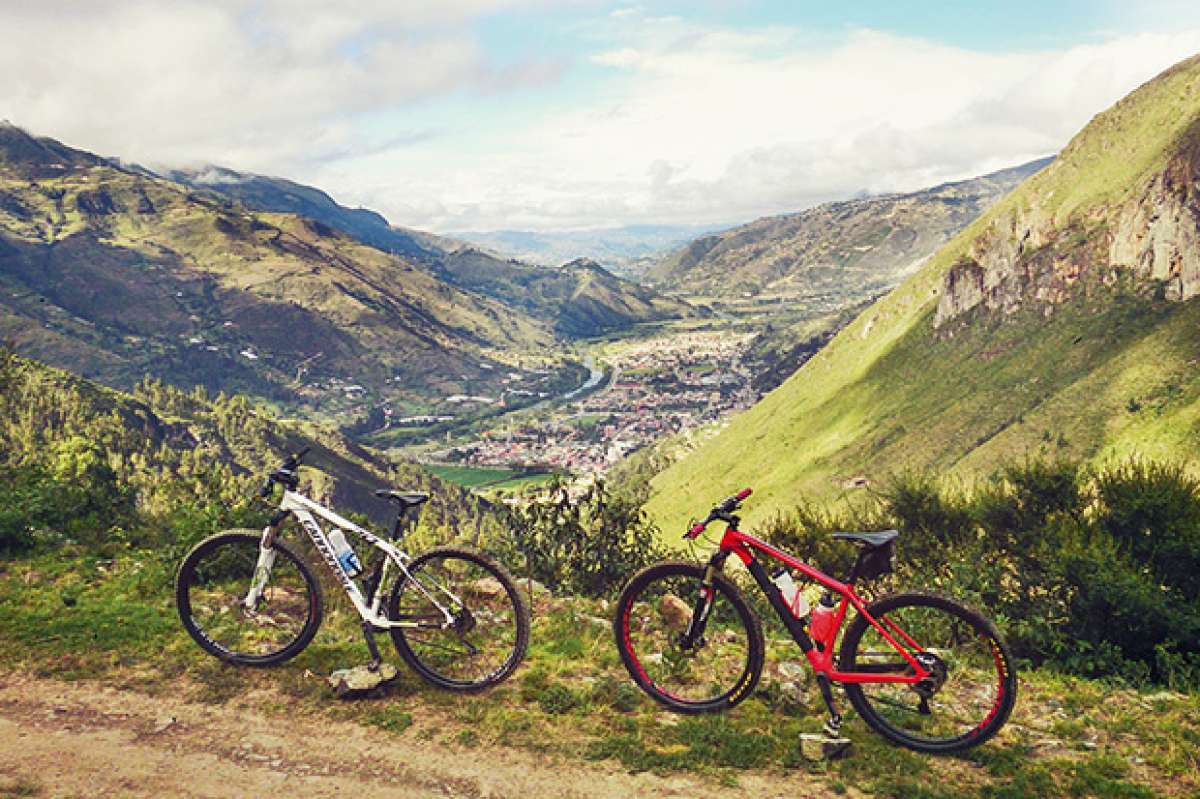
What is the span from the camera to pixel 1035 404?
95.2 m

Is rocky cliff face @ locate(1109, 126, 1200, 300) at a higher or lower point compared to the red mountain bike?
higher

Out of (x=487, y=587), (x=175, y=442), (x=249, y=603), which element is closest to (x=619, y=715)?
(x=487, y=587)

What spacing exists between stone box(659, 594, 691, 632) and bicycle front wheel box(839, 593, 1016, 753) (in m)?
2.93

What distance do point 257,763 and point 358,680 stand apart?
138cm

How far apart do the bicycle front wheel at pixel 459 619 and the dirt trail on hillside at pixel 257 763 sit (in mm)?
1239

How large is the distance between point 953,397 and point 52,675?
12901 cm

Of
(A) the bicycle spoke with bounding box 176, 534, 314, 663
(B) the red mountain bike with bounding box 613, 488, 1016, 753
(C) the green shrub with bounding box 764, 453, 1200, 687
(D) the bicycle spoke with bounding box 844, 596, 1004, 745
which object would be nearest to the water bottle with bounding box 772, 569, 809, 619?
(B) the red mountain bike with bounding box 613, 488, 1016, 753

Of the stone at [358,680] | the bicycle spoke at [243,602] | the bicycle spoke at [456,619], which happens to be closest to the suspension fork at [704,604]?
the bicycle spoke at [456,619]

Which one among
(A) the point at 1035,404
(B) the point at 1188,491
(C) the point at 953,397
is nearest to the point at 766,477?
(C) the point at 953,397

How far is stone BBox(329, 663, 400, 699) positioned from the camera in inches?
309

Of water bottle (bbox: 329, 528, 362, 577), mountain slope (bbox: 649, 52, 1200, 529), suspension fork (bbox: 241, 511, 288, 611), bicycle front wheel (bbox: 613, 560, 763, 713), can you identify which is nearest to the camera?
bicycle front wheel (bbox: 613, 560, 763, 713)

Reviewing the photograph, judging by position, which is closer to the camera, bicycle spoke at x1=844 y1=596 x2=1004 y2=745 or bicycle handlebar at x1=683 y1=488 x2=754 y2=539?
bicycle spoke at x1=844 y1=596 x2=1004 y2=745

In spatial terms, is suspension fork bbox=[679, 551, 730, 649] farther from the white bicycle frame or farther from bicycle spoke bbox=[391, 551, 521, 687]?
the white bicycle frame

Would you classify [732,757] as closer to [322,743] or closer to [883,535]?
[883,535]
